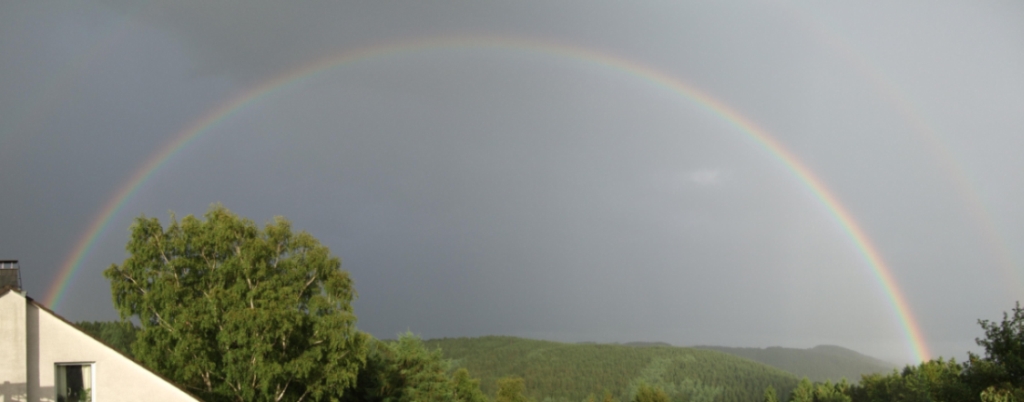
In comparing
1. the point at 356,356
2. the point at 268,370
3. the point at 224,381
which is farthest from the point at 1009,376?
the point at 224,381

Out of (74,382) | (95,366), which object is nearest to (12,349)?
(74,382)

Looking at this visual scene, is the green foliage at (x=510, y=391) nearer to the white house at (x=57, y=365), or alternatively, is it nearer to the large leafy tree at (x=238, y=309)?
the large leafy tree at (x=238, y=309)

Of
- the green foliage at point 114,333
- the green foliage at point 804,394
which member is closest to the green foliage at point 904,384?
the green foliage at point 804,394

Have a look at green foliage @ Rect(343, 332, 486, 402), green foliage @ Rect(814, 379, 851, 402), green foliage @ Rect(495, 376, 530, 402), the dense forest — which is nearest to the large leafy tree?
the dense forest

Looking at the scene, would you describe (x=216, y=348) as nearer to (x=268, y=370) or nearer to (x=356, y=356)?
(x=268, y=370)

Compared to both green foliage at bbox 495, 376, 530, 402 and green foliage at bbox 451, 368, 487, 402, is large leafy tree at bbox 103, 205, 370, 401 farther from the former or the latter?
green foliage at bbox 495, 376, 530, 402

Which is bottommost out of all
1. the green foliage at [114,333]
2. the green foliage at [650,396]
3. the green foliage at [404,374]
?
the green foliage at [650,396]

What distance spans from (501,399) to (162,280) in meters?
65.2

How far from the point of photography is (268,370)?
108ft

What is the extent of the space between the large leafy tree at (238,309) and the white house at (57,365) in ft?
35.4

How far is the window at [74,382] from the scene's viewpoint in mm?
21266

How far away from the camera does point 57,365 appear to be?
21.1 meters

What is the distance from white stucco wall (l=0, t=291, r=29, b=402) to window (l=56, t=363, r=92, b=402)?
101cm

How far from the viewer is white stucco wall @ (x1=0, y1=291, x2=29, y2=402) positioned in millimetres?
20156
